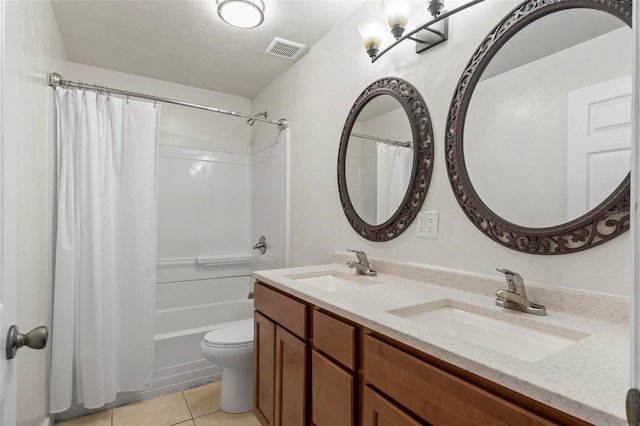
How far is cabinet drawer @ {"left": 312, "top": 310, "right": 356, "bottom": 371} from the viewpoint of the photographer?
104cm

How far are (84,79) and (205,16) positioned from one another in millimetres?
1405

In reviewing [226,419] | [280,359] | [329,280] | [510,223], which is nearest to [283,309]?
[280,359]

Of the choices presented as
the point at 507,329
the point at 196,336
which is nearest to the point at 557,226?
the point at 507,329

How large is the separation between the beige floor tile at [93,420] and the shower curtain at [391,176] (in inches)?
82.9

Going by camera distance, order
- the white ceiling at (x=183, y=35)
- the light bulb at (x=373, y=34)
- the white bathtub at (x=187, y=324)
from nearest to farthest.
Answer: the light bulb at (x=373, y=34) < the white ceiling at (x=183, y=35) < the white bathtub at (x=187, y=324)

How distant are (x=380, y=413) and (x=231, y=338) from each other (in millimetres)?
1410

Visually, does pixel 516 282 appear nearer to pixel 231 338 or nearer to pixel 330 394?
pixel 330 394

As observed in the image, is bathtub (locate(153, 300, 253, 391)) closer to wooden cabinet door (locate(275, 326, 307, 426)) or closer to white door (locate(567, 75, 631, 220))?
wooden cabinet door (locate(275, 326, 307, 426))

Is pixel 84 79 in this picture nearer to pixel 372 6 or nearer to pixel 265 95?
pixel 265 95

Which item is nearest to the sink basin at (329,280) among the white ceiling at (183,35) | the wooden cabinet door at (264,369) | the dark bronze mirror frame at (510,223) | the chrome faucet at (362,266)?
the chrome faucet at (362,266)

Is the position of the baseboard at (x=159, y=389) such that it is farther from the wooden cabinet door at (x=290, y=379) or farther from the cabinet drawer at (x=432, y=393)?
the cabinet drawer at (x=432, y=393)

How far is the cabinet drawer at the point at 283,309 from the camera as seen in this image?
131 centimetres

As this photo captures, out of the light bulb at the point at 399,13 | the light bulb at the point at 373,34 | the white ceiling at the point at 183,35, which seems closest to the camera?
the light bulb at the point at 399,13

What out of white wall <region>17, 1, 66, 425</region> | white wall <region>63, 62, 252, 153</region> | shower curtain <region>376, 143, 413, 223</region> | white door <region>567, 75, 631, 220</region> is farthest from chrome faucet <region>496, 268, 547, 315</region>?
white wall <region>63, 62, 252, 153</region>
